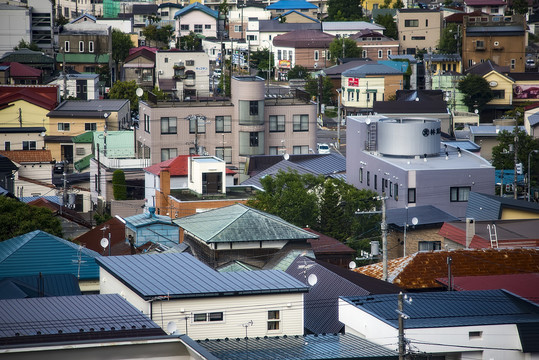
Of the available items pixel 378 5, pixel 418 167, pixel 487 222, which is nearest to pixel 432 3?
pixel 378 5

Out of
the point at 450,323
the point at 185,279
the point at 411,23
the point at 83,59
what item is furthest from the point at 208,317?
the point at 411,23

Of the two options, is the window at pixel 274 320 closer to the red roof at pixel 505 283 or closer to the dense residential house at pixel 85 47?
the red roof at pixel 505 283

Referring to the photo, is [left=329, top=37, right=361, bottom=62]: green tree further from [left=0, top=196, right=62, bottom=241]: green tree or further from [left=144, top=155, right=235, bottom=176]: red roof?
[left=0, top=196, right=62, bottom=241]: green tree

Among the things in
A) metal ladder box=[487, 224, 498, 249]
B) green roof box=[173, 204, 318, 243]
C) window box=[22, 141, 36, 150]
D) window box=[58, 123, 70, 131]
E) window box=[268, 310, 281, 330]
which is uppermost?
green roof box=[173, 204, 318, 243]

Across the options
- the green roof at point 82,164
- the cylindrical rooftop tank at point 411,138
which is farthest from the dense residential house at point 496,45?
the cylindrical rooftop tank at point 411,138

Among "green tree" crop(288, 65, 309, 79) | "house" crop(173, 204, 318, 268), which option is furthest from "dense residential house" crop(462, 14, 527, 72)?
"house" crop(173, 204, 318, 268)

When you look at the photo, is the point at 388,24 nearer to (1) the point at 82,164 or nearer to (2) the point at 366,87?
(2) the point at 366,87
